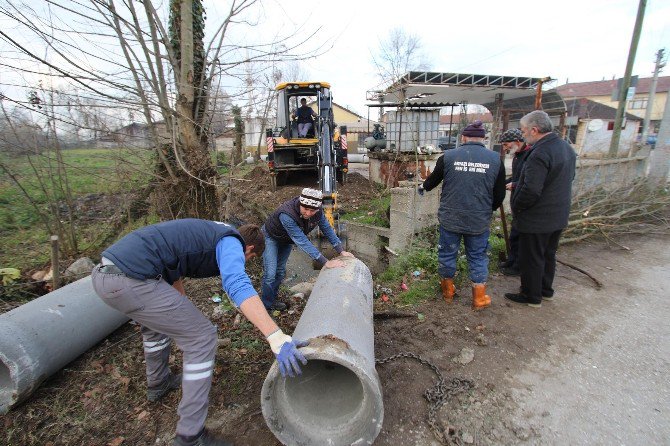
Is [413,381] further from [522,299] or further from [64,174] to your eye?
[64,174]

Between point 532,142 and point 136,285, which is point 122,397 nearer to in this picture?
point 136,285

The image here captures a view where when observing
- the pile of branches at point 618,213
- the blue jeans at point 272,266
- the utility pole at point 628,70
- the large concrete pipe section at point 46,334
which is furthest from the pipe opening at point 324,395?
the utility pole at point 628,70

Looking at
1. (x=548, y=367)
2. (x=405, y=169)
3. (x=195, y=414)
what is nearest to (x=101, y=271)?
(x=195, y=414)

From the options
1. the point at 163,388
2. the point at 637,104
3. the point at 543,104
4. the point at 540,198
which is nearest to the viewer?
the point at 163,388

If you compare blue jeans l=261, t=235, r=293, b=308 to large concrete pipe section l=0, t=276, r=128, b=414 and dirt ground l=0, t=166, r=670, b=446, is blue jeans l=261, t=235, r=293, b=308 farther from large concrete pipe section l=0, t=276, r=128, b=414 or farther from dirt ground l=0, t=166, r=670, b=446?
large concrete pipe section l=0, t=276, r=128, b=414

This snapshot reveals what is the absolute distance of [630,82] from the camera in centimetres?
1009

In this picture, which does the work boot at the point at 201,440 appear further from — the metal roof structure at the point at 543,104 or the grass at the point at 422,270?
the metal roof structure at the point at 543,104

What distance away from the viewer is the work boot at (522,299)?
11.4 feet

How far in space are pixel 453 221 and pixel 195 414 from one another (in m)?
2.66

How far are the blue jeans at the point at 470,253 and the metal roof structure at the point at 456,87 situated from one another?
8.68m

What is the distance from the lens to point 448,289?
366cm

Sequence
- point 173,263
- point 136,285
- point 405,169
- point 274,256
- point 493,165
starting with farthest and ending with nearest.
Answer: point 405,169, point 274,256, point 493,165, point 173,263, point 136,285

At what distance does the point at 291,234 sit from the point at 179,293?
1.48 metres

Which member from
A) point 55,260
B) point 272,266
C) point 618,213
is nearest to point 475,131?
point 272,266
